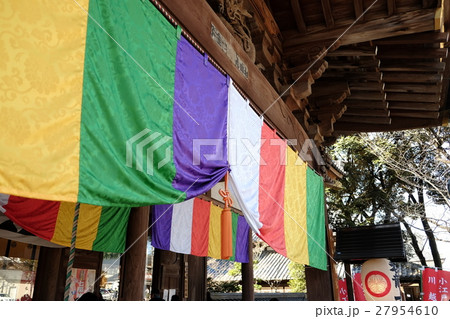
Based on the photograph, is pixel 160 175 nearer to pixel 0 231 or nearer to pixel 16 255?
pixel 0 231

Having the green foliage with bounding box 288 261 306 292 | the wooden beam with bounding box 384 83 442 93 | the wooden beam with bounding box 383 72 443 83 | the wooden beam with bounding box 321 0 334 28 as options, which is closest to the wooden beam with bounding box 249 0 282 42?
the wooden beam with bounding box 321 0 334 28

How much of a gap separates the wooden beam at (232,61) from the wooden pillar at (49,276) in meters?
3.71

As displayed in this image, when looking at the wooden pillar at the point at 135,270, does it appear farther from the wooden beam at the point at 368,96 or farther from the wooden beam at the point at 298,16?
the wooden beam at the point at 368,96

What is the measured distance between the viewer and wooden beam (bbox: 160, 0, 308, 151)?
2896 mm

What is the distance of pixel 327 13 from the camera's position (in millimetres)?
4348

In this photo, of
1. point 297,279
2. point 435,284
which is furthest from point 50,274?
point 297,279

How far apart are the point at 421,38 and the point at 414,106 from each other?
189cm

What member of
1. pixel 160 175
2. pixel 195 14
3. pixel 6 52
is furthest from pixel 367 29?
pixel 6 52

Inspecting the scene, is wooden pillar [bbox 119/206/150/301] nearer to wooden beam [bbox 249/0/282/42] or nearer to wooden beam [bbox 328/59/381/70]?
A: wooden beam [bbox 249/0/282/42]

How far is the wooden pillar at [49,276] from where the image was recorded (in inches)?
200

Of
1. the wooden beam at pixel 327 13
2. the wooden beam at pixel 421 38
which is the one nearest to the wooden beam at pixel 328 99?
the wooden beam at pixel 421 38

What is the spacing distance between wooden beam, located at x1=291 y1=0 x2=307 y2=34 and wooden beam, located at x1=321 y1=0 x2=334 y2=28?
0.30m

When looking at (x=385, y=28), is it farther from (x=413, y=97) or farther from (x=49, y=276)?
(x=49, y=276)

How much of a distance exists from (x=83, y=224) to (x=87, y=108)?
129 inches
